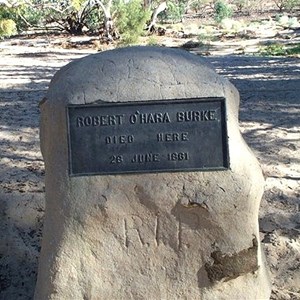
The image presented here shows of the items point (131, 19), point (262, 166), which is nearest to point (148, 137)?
point (262, 166)

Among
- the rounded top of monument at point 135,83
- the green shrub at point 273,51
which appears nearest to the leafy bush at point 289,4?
the green shrub at point 273,51

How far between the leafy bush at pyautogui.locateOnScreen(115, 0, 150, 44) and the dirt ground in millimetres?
13457

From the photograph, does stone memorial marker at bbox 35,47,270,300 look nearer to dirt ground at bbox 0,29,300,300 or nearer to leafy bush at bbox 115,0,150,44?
dirt ground at bbox 0,29,300,300

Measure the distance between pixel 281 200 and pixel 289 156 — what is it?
1182mm

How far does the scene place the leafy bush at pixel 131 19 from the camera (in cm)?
2547

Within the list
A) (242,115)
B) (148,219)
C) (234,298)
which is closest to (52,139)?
(148,219)

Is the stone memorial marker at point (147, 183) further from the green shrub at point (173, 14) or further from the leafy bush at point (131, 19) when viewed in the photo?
the green shrub at point (173, 14)

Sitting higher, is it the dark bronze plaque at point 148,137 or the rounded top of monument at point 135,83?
the rounded top of monument at point 135,83

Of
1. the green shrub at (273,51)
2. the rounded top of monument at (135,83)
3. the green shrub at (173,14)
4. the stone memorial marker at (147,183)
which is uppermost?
the rounded top of monument at (135,83)

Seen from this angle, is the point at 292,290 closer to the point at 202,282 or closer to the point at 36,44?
the point at 202,282

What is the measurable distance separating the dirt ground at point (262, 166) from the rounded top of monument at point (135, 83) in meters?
1.39

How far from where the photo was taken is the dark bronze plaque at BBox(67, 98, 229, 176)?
2861mm

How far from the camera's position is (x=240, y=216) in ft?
9.49

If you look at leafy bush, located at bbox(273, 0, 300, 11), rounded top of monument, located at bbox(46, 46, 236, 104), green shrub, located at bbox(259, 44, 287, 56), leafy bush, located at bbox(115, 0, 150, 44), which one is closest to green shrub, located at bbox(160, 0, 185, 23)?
leafy bush, located at bbox(115, 0, 150, 44)
